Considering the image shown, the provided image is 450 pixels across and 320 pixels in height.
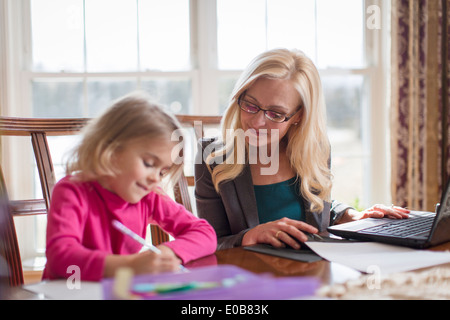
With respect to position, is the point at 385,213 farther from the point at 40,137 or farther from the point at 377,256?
the point at 40,137

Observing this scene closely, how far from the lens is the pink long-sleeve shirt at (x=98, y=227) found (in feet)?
2.08

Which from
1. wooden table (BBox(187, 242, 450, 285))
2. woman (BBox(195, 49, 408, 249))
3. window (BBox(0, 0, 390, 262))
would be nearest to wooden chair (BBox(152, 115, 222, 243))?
woman (BBox(195, 49, 408, 249))

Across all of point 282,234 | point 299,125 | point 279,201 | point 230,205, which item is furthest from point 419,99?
point 282,234

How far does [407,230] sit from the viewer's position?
0.97 m

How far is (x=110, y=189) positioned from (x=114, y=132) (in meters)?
0.12

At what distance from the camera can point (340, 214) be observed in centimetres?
135

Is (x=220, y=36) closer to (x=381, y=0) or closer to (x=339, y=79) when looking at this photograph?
(x=339, y=79)

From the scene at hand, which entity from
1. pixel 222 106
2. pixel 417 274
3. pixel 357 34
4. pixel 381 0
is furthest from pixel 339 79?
pixel 417 274

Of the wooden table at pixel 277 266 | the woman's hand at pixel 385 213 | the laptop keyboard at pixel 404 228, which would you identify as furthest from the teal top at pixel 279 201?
the wooden table at pixel 277 266

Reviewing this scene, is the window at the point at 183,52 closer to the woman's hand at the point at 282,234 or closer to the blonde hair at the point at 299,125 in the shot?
the blonde hair at the point at 299,125

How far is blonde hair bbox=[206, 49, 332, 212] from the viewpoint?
126cm

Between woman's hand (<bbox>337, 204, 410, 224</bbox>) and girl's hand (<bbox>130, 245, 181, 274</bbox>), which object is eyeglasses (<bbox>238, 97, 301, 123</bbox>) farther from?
girl's hand (<bbox>130, 245, 181, 274</bbox>)

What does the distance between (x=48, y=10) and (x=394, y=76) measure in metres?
2.16

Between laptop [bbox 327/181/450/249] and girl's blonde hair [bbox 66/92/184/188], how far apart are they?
1.58 feet
